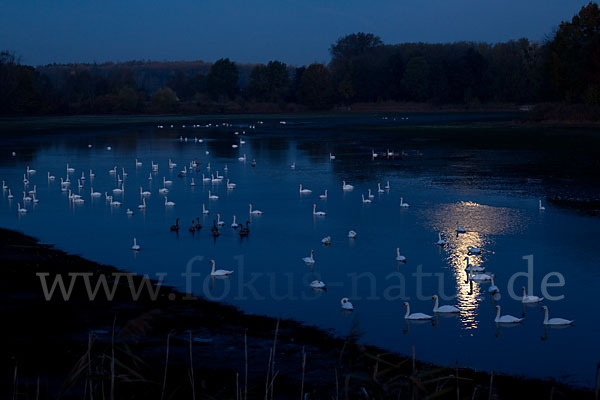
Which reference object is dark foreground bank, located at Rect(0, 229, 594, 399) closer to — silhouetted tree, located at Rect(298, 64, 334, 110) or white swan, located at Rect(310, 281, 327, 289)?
white swan, located at Rect(310, 281, 327, 289)

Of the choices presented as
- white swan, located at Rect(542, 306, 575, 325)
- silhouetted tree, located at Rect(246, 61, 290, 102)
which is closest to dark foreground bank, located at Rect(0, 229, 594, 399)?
white swan, located at Rect(542, 306, 575, 325)

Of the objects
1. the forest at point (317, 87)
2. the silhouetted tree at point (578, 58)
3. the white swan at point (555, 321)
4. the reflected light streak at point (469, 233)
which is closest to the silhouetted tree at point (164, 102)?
the forest at point (317, 87)

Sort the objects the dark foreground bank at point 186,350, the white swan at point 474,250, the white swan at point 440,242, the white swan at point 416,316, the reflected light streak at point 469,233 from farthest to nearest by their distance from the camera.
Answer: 1. the white swan at point 440,242
2. the white swan at point 474,250
3. the reflected light streak at point 469,233
4. the white swan at point 416,316
5. the dark foreground bank at point 186,350

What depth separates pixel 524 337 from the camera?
15.2 metres

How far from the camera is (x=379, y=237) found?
25500mm

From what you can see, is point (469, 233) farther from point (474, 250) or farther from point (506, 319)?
point (506, 319)

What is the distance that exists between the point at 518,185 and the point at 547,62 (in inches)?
2203

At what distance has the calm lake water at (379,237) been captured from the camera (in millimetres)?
15633

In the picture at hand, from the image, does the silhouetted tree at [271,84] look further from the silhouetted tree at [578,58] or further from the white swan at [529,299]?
the white swan at [529,299]

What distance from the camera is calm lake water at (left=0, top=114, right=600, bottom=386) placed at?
615 inches

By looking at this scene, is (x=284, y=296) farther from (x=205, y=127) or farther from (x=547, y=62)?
(x=205, y=127)

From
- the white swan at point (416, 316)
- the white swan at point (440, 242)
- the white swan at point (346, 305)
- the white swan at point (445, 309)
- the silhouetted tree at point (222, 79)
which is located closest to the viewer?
the white swan at point (416, 316)

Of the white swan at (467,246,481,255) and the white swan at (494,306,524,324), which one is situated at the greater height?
the white swan at (467,246,481,255)

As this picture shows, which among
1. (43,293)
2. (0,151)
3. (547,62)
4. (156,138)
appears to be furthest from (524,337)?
(547,62)
